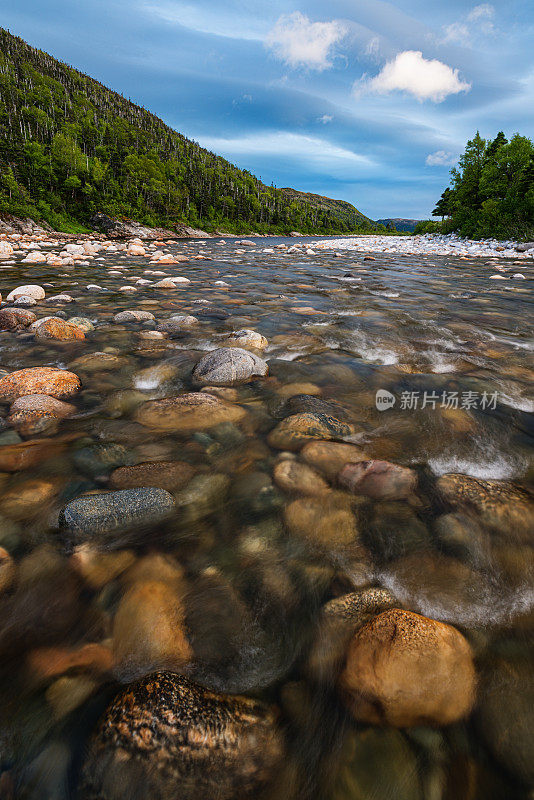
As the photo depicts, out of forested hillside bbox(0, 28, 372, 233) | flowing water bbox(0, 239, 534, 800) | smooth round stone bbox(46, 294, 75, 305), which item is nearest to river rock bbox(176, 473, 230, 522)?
flowing water bbox(0, 239, 534, 800)

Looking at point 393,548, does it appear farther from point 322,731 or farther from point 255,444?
point 255,444

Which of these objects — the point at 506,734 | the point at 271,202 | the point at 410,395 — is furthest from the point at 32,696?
the point at 271,202

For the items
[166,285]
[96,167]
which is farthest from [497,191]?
[96,167]

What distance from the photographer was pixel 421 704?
50.2 inches

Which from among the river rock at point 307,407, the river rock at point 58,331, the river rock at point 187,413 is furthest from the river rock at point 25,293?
the river rock at point 307,407

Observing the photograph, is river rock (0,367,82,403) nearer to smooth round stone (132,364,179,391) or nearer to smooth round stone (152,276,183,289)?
smooth round stone (132,364,179,391)

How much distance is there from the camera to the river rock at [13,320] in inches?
222

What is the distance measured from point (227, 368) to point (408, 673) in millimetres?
3200

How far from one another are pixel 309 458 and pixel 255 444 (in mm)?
485

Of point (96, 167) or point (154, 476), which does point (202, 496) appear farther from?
point (96, 167)

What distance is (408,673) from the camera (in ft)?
4.29

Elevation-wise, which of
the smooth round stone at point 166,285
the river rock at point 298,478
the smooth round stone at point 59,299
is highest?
the smooth round stone at point 166,285

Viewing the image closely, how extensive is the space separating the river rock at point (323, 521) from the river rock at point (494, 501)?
0.69m

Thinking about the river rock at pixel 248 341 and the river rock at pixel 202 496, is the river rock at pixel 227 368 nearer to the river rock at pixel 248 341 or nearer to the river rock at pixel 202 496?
the river rock at pixel 248 341
